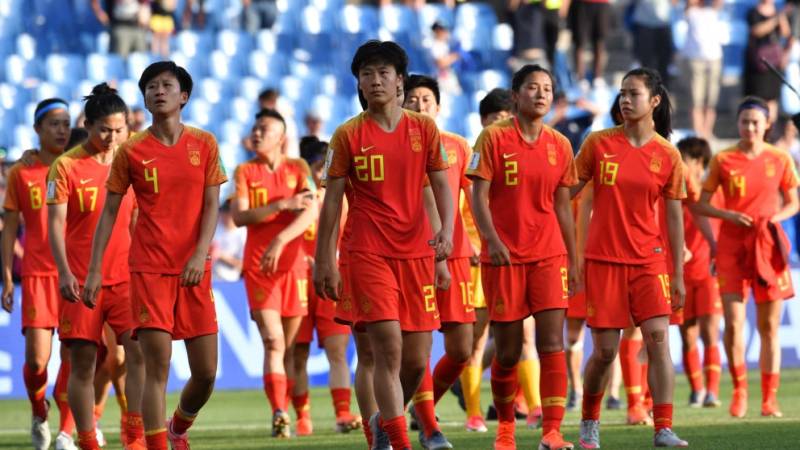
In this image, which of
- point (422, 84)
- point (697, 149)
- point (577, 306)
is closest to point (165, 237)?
point (422, 84)

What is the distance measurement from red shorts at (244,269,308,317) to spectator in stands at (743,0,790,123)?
1151 cm

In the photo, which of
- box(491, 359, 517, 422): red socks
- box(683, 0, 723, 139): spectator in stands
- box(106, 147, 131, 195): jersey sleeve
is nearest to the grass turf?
box(491, 359, 517, 422): red socks

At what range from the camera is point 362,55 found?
8812mm

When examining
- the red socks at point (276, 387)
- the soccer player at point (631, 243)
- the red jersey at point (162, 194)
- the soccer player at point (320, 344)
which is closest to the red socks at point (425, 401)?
the soccer player at point (631, 243)

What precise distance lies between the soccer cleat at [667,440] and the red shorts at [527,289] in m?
1.00

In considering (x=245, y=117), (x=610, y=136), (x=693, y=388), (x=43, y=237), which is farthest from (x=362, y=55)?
(x=245, y=117)

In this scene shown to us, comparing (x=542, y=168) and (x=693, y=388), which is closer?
(x=542, y=168)

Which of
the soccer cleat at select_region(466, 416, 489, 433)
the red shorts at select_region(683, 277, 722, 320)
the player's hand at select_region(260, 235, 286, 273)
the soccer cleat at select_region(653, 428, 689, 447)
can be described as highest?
the player's hand at select_region(260, 235, 286, 273)

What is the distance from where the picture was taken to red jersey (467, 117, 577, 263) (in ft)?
31.6

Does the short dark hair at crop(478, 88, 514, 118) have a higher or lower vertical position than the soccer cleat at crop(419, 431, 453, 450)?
higher

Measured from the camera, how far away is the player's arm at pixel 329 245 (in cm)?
872

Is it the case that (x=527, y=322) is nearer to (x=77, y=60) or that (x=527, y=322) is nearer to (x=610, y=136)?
(x=610, y=136)

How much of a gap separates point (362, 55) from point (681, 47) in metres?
15.2

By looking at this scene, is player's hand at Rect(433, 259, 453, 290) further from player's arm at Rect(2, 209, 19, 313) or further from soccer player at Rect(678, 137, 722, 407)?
soccer player at Rect(678, 137, 722, 407)
